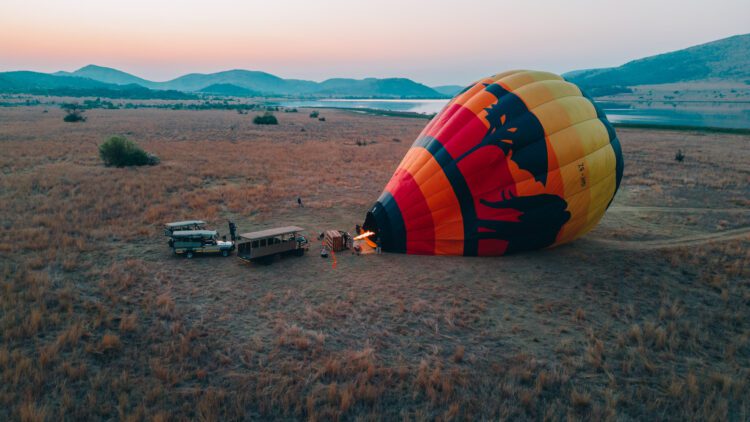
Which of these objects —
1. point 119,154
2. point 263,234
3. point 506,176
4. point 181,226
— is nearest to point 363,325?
point 263,234

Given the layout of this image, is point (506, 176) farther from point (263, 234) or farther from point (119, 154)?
point (119, 154)

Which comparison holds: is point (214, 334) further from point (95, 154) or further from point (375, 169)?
point (95, 154)

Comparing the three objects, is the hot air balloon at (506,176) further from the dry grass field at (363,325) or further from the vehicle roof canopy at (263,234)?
the vehicle roof canopy at (263,234)

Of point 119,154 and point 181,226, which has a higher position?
point 119,154

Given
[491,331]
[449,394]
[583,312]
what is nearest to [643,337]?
[583,312]

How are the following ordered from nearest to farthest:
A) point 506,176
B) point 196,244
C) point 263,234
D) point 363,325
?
point 363,325 → point 506,176 → point 263,234 → point 196,244

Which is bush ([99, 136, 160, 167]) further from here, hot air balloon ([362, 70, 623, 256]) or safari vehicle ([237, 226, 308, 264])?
hot air balloon ([362, 70, 623, 256])
